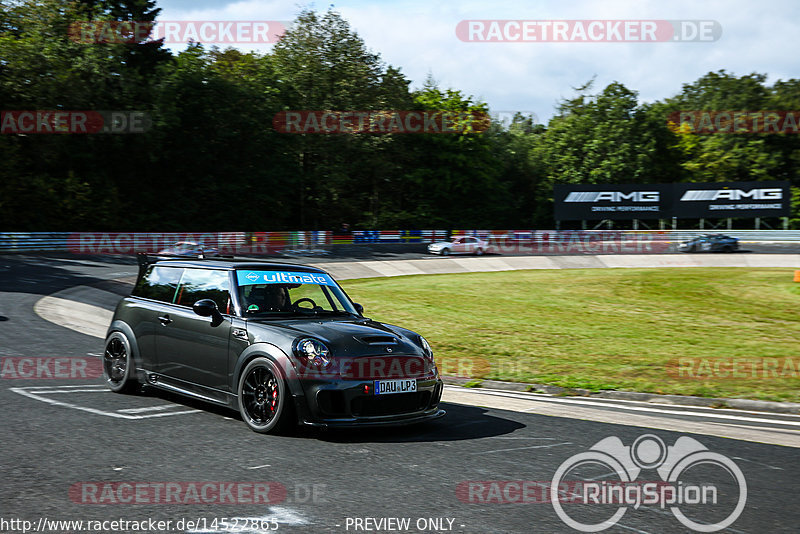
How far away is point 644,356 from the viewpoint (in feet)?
43.5

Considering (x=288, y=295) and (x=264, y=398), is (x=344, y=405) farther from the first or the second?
(x=288, y=295)

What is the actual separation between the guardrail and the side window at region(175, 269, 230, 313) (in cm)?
3115

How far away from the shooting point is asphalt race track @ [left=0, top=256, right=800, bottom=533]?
4695 mm

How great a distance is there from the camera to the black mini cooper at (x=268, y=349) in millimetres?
6754

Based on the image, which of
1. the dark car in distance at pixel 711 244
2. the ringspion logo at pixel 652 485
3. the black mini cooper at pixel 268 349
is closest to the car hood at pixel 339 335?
the black mini cooper at pixel 268 349

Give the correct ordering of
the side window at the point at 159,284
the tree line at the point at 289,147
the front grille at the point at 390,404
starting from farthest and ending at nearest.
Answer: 1. the tree line at the point at 289,147
2. the side window at the point at 159,284
3. the front grille at the point at 390,404

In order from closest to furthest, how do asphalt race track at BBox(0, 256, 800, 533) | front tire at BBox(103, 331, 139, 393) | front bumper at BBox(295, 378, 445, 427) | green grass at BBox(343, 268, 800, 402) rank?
1. asphalt race track at BBox(0, 256, 800, 533)
2. front bumper at BBox(295, 378, 445, 427)
3. front tire at BBox(103, 331, 139, 393)
4. green grass at BBox(343, 268, 800, 402)

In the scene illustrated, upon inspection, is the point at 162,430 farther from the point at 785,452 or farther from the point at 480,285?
the point at 480,285

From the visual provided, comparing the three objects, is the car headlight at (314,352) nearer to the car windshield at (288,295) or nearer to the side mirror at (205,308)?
the car windshield at (288,295)

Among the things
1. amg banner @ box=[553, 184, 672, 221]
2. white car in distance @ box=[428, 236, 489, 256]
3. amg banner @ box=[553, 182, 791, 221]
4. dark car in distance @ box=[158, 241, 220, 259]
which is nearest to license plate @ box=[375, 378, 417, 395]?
dark car in distance @ box=[158, 241, 220, 259]

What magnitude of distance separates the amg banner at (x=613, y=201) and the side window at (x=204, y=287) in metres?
49.2

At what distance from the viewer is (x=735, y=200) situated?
54312 mm

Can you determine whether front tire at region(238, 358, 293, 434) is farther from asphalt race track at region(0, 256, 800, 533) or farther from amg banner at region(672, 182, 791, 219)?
amg banner at region(672, 182, 791, 219)

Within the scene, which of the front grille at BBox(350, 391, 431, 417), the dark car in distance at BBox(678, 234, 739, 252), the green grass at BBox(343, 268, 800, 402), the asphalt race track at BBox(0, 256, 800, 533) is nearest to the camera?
the asphalt race track at BBox(0, 256, 800, 533)
